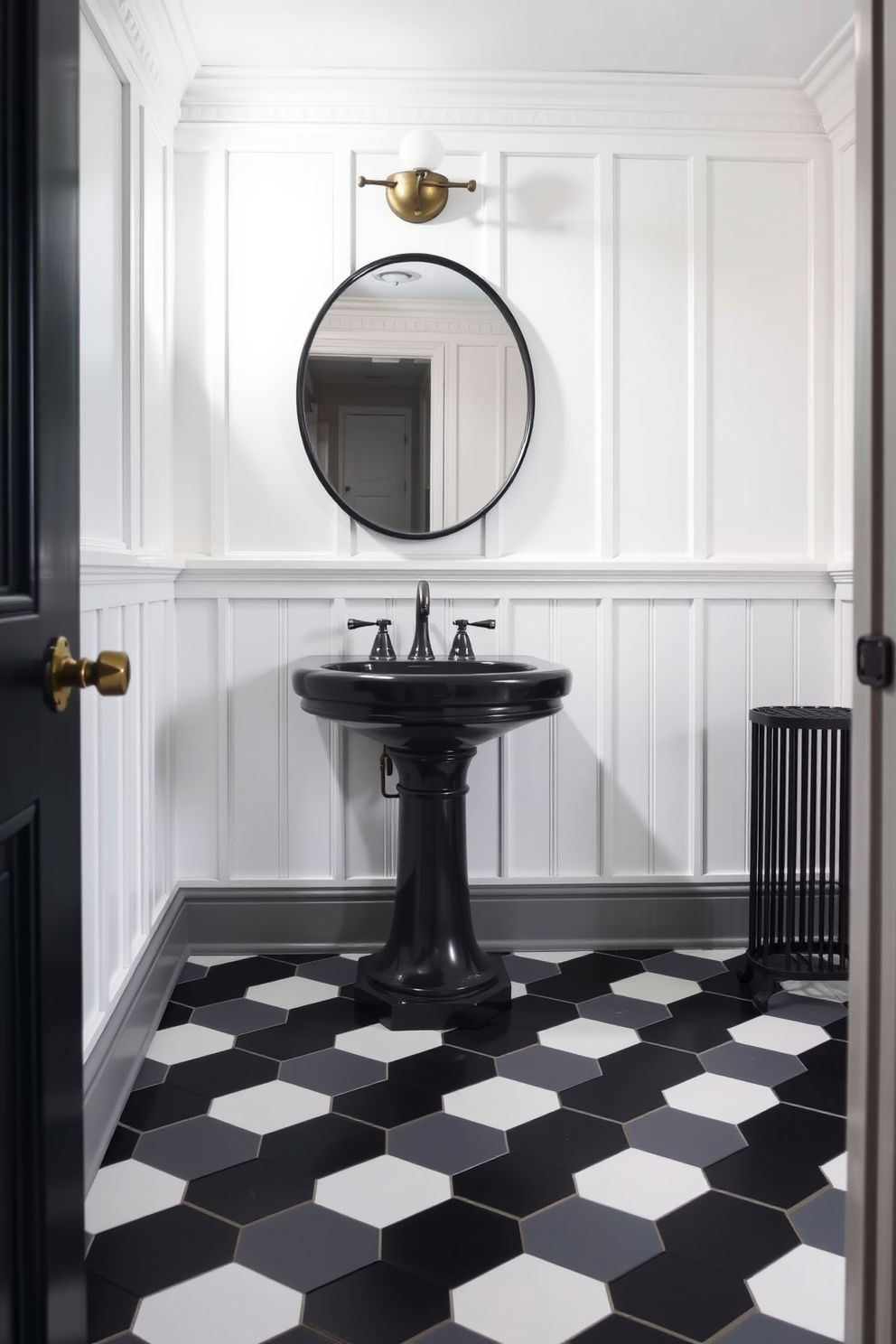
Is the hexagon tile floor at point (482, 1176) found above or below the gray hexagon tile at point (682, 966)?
below

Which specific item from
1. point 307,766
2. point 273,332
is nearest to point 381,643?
point 307,766

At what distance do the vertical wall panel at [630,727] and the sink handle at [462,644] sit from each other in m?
0.41

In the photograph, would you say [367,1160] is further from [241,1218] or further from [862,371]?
[862,371]

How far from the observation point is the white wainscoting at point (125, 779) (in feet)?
5.67

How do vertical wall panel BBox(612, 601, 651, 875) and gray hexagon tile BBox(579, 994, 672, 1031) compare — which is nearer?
gray hexagon tile BBox(579, 994, 672, 1031)

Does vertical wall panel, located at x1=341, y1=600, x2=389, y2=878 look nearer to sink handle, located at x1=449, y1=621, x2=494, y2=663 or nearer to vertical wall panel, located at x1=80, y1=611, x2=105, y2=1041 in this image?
sink handle, located at x1=449, y1=621, x2=494, y2=663

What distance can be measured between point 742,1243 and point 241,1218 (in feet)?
2.48

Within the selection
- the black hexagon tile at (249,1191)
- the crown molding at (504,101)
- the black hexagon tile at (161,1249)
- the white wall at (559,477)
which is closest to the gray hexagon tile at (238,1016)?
the white wall at (559,477)

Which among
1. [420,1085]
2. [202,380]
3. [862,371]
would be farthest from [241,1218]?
[202,380]

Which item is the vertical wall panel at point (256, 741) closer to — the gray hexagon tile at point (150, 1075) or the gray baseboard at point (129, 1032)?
the gray baseboard at point (129, 1032)

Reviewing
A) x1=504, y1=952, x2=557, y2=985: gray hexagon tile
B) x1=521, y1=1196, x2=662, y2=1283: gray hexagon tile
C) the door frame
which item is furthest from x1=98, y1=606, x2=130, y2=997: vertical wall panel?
the door frame

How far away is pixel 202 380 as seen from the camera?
2672mm

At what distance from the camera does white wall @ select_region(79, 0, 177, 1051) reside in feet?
5.72

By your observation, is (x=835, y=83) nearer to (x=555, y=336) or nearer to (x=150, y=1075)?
(x=555, y=336)
